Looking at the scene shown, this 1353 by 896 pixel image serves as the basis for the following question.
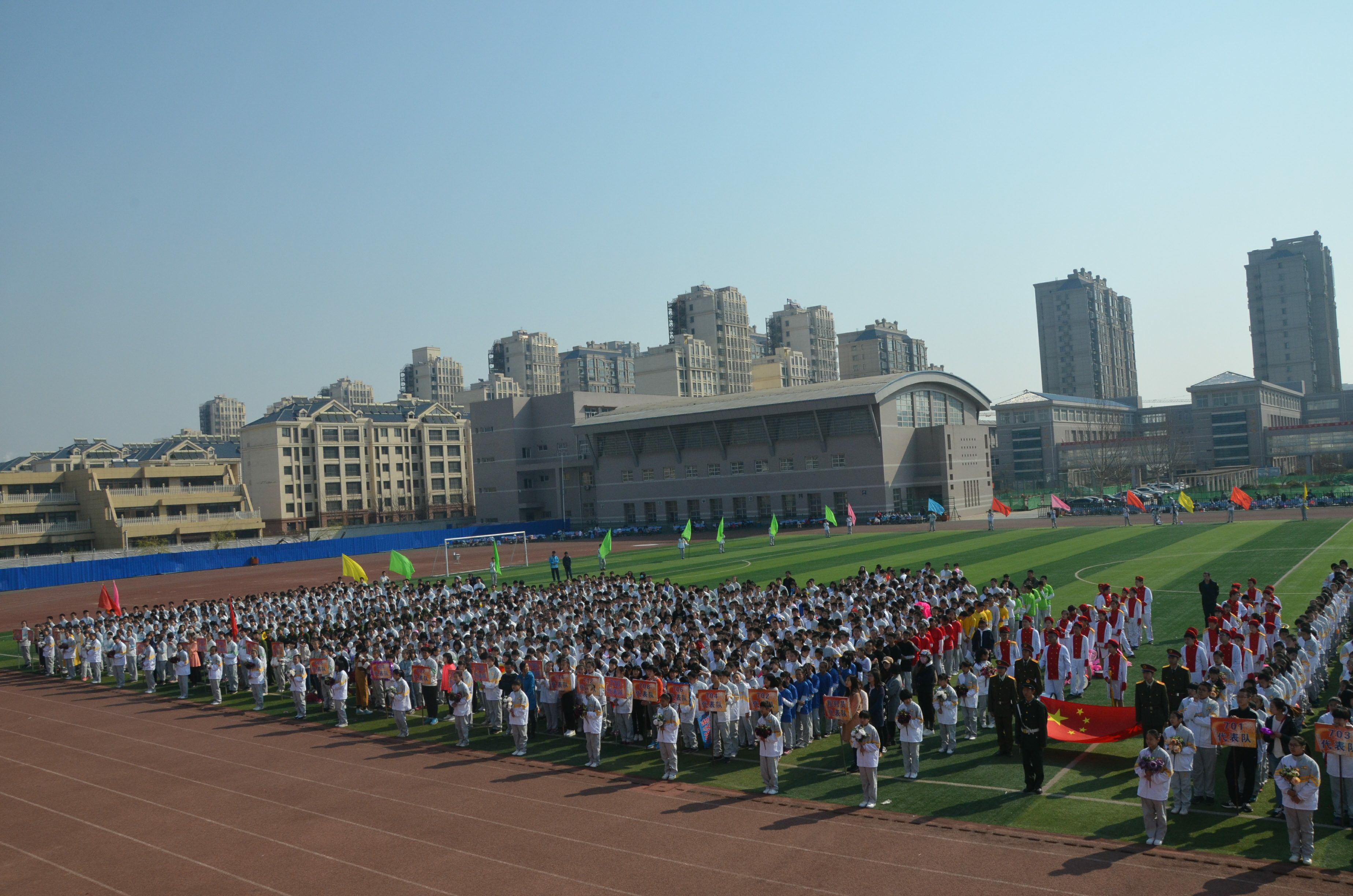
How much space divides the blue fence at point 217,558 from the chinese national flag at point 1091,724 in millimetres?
54475

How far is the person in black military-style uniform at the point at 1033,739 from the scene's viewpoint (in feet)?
41.0

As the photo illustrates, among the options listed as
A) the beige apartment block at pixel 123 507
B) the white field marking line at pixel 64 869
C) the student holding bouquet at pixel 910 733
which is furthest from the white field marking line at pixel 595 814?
the beige apartment block at pixel 123 507

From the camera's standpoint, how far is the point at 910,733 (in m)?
13.5

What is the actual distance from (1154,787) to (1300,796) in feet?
4.51

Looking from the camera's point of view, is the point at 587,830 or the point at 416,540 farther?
the point at 416,540

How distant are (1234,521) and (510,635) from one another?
1733 inches

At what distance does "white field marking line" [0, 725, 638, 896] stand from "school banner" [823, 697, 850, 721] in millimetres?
4241

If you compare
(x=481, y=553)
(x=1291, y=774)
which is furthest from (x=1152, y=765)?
(x=481, y=553)

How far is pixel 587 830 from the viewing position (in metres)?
12.4

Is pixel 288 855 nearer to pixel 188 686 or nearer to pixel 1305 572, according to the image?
pixel 188 686

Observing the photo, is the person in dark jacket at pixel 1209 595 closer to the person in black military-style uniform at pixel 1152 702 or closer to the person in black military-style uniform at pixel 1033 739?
the person in black military-style uniform at pixel 1152 702

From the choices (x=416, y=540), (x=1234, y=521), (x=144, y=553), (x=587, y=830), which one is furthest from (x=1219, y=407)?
(x=587, y=830)

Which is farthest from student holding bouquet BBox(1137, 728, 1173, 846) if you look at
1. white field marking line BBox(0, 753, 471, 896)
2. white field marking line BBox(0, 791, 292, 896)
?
white field marking line BBox(0, 791, 292, 896)

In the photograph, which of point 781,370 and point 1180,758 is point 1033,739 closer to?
point 1180,758
